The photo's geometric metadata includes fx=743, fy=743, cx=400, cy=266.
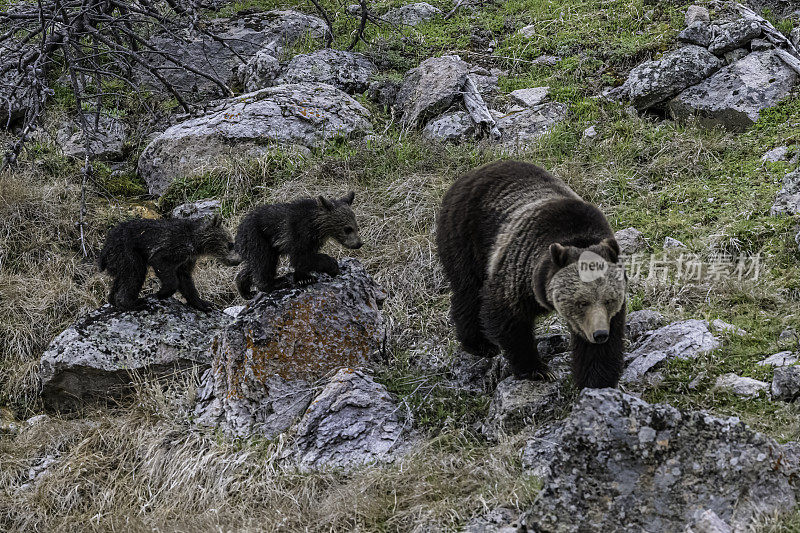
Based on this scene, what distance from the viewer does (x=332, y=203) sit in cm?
592

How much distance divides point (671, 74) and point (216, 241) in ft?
17.5

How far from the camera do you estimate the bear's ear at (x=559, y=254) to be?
13.4 ft

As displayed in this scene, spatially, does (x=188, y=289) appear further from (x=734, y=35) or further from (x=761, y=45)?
(x=761, y=45)

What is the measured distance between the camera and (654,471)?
12.3ft

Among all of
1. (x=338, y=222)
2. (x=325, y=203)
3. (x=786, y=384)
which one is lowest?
(x=786, y=384)

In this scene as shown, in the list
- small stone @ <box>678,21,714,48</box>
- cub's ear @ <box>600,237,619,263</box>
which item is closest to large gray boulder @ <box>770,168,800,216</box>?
small stone @ <box>678,21,714,48</box>

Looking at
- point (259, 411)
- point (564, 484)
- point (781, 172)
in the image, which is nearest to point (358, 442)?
point (259, 411)

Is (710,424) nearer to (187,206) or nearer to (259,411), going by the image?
(259,411)

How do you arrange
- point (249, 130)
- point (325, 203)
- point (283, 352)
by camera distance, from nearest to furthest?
1. point (283, 352)
2. point (325, 203)
3. point (249, 130)

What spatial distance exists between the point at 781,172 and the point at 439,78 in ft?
12.7

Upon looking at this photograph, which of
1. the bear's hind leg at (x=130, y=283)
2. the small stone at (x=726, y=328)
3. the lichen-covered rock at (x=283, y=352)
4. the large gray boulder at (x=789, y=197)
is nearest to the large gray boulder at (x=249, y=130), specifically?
the bear's hind leg at (x=130, y=283)

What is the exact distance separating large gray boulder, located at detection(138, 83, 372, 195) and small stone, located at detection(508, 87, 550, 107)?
73.4 inches

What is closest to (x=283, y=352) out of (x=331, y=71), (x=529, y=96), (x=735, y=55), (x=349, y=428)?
(x=349, y=428)

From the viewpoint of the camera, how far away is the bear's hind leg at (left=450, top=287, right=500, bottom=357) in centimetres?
546
